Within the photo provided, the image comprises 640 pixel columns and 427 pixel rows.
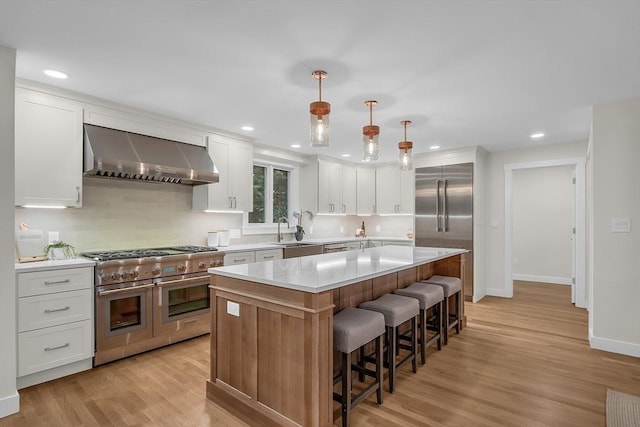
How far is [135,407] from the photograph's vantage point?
232 centimetres

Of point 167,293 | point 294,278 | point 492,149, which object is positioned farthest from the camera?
point 492,149

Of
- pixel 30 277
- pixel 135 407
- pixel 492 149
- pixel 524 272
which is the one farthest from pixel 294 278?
pixel 524 272

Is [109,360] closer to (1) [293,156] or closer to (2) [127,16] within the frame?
(2) [127,16]

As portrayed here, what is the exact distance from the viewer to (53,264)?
269cm

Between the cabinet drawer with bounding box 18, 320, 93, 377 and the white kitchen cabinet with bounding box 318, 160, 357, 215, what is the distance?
3.78 metres

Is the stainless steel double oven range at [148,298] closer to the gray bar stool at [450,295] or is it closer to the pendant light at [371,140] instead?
the pendant light at [371,140]

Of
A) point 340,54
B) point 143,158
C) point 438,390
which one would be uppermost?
point 340,54

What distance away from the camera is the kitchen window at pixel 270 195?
5.32 meters

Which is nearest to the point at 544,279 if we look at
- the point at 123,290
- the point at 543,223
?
the point at 543,223

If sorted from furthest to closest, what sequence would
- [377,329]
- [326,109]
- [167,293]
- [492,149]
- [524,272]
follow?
[524,272]
[492,149]
[167,293]
[326,109]
[377,329]

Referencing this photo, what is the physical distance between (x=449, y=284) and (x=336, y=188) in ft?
10.1

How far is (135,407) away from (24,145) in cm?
225

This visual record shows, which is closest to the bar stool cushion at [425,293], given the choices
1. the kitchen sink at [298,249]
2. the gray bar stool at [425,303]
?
the gray bar stool at [425,303]

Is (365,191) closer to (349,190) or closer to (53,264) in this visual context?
(349,190)
